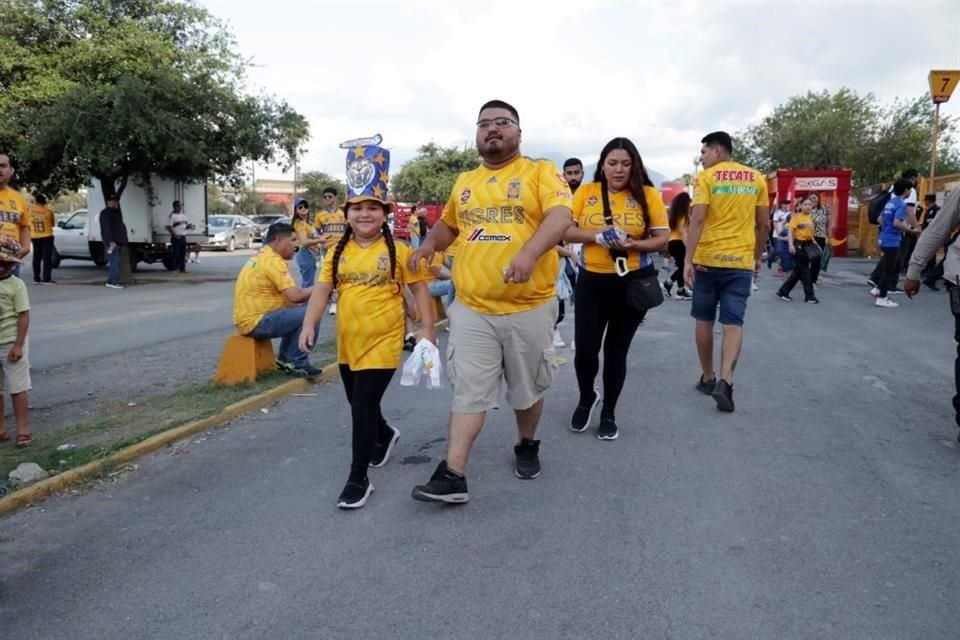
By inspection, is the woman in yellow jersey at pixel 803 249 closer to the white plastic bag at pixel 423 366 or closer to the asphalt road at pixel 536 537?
the asphalt road at pixel 536 537

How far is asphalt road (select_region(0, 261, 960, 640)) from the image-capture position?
290 cm

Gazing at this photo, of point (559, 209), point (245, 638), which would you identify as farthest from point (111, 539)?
point (559, 209)

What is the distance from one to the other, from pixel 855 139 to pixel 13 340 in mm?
40014

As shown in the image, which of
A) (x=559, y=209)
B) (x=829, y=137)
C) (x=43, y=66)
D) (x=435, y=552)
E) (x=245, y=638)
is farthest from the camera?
(x=829, y=137)

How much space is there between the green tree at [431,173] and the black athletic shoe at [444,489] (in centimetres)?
5674

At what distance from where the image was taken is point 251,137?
17.0 m

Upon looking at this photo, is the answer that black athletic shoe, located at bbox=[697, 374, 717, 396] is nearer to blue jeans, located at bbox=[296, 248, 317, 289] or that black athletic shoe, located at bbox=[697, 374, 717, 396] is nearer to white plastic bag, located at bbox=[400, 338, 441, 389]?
white plastic bag, located at bbox=[400, 338, 441, 389]

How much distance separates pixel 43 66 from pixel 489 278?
16611mm

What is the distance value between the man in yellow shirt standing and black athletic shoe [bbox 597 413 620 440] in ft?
47.4

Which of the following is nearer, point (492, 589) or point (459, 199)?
point (492, 589)

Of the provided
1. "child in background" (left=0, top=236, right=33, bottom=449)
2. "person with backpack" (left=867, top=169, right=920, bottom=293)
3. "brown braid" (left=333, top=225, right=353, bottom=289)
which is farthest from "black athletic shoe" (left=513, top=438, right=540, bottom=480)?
"person with backpack" (left=867, top=169, right=920, bottom=293)

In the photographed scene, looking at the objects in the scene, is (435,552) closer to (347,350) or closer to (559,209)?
(347,350)

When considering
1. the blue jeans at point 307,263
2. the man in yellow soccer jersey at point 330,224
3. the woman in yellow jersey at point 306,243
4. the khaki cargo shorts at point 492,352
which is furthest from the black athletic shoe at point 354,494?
the blue jeans at point 307,263

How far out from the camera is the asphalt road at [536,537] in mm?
2900
